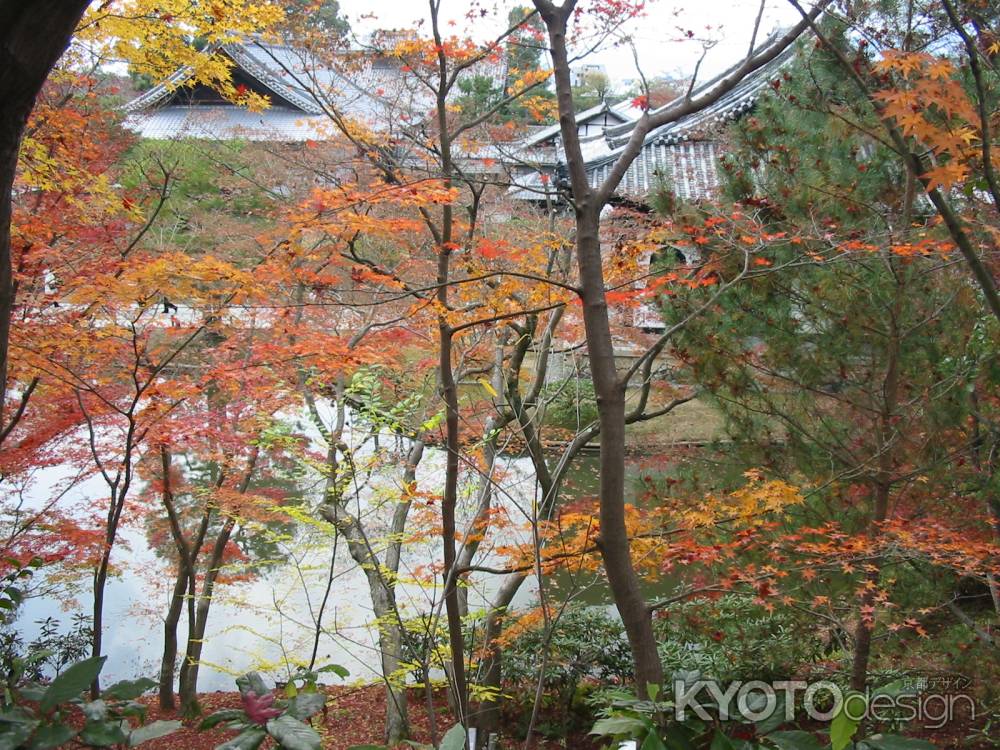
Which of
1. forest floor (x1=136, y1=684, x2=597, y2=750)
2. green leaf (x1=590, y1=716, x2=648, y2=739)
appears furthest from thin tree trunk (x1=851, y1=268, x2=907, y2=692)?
green leaf (x1=590, y1=716, x2=648, y2=739)

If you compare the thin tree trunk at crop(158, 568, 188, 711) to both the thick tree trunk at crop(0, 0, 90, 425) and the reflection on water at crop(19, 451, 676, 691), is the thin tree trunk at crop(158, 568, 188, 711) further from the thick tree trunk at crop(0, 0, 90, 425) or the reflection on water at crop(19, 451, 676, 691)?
the thick tree trunk at crop(0, 0, 90, 425)

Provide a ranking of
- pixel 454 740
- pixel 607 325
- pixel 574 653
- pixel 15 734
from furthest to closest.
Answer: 1. pixel 574 653
2. pixel 607 325
3. pixel 454 740
4. pixel 15 734

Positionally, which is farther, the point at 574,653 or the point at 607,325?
the point at 574,653

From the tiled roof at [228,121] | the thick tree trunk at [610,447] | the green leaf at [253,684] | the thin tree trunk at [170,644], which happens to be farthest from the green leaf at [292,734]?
the tiled roof at [228,121]

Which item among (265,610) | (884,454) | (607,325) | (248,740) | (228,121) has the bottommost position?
(265,610)

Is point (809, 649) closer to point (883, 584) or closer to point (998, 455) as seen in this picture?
point (883, 584)

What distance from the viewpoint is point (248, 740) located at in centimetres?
153

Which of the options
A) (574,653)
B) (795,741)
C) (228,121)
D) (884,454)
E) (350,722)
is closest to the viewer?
(795,741)

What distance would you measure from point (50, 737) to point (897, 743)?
1643 millimetres

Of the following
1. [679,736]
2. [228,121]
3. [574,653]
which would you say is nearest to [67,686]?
[679,736]

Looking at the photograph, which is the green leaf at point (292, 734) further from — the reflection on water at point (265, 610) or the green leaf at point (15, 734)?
the reflection on water at point (265, 610)

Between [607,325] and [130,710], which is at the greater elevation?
[607,325]

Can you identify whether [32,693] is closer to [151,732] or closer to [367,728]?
[151,732]

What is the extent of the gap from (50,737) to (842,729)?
1.54 meters
